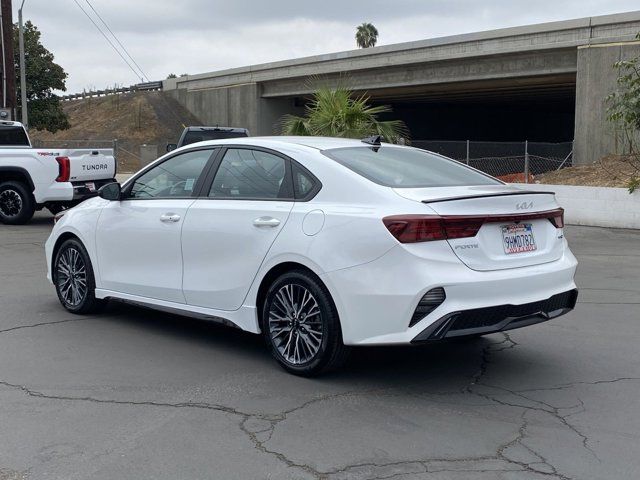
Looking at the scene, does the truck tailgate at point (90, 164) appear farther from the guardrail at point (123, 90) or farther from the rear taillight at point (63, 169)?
the guardrail at point (123, 90)

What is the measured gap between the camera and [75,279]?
7355mm

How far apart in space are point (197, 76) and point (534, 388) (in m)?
47.5

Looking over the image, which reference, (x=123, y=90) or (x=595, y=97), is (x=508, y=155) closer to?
(x=595, y=97)

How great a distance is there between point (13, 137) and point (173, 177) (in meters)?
11.8

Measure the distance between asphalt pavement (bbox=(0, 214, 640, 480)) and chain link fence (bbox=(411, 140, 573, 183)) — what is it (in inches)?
638

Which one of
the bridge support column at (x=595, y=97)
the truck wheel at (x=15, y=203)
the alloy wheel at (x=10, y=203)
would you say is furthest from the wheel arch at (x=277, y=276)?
the bridge support column at (x=595, y=97)

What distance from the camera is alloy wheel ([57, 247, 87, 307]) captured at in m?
7.29

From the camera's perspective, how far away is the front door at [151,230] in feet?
20.6

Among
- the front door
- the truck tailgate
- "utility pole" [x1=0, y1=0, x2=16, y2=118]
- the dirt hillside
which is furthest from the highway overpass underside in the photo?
the front door

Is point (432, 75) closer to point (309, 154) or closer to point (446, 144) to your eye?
point (446, 144)

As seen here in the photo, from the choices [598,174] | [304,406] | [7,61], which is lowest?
[304,406]

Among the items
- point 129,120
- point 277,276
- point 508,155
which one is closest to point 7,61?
point 508,155

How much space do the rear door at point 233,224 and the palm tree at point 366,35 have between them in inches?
3258

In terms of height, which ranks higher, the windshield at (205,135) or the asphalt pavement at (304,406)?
the windshield at (205,135)
